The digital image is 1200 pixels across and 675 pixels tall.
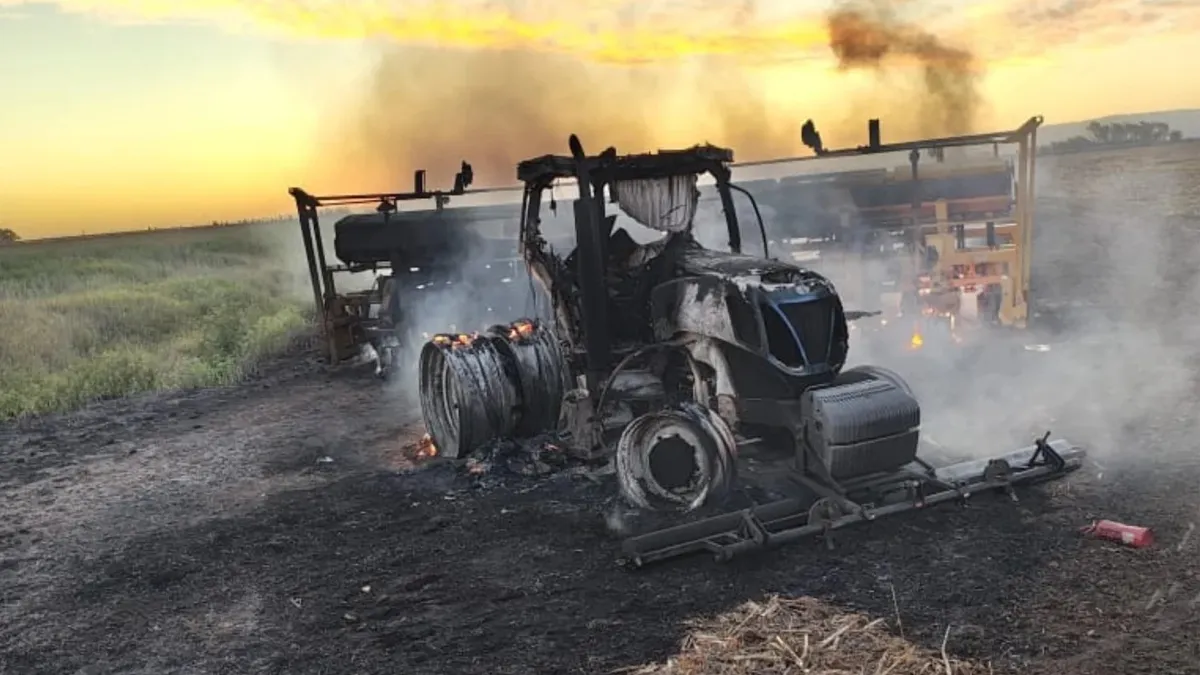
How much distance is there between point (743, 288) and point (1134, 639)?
3434mm

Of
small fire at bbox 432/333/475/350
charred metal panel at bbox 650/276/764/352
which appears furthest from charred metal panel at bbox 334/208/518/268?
charred metal panel at bbox 650/276/764/352

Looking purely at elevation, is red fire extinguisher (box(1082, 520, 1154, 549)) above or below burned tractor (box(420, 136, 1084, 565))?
below

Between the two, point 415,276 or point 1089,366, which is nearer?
point 1089,366

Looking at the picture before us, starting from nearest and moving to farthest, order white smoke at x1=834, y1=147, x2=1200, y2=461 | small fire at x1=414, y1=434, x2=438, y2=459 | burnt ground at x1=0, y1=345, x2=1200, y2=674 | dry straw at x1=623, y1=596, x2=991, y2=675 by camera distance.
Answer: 1. dry straw at x1=623, y1=596, x2=991, y2=675
2. burnt ground at x1=0, y1=345, x2=1200, y2=674
3. white smoke at x1=834, y1=147, x2=1200, y2=461
4. small fire at x1=414, y1=434, x2=438, y2=459

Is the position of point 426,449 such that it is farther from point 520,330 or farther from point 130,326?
point 130,326

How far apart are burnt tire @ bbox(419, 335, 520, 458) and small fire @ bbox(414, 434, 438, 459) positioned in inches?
3.1

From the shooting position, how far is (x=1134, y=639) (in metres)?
4.48

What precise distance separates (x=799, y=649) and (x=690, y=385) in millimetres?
3571

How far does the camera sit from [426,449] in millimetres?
9344

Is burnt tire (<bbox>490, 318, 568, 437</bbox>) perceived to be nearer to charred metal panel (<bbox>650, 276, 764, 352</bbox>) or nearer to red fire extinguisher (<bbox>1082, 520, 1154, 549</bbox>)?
charred metal panel (<bbox>650, 276, 764, 352</bbox>)

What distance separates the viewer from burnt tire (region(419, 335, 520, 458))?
8500 mm

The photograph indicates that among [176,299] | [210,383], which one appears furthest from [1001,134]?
[176,299]

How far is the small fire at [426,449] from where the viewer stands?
30.2 ft

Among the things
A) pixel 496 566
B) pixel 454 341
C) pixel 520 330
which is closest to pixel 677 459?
pixel 496 566
